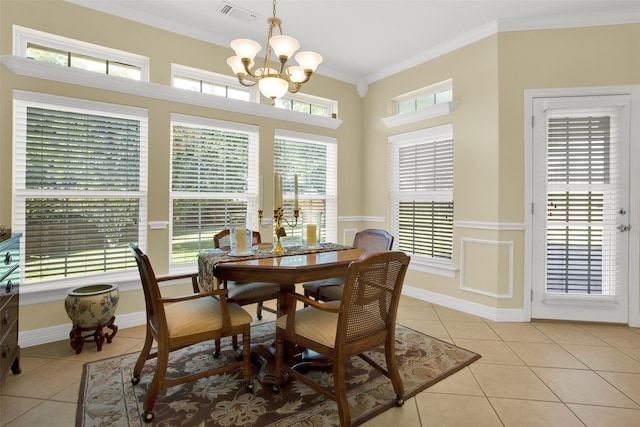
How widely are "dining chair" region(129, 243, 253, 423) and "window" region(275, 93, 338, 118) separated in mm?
2876

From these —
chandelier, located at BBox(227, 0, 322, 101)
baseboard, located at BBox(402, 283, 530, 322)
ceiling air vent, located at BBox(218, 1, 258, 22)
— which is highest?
ceiling air vent, located at BBox(218, 1, 258, 22)

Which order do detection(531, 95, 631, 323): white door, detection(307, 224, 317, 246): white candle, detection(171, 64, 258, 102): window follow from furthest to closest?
1. detection(171, 64, 258, 102): window
2. detection(531, 95, 631, 323): white door
3. detection(307, 224, 317, 246): white candle

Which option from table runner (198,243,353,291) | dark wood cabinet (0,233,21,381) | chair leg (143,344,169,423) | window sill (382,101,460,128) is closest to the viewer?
chair leg (143,344,169,423)

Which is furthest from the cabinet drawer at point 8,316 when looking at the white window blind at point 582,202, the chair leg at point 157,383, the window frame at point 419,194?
the white window blind at point 582,202

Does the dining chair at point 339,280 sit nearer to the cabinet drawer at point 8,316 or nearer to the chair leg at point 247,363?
the chair leg at point 247,363

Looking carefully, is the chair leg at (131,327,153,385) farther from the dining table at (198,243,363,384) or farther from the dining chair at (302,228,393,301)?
the dining chair at (302,228,393,301)

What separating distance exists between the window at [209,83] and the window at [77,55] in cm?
33

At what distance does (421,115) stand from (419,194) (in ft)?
3.28

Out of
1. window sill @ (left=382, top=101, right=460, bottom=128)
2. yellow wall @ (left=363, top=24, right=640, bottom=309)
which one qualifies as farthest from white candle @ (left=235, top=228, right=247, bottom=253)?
window sill @ (left=382, top=101, right=460, bottom=128)

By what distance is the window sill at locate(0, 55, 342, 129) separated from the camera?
8.70ft

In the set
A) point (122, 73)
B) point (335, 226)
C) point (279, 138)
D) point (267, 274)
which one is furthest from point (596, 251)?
point (122, 73)

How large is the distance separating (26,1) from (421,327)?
4513 millimetres

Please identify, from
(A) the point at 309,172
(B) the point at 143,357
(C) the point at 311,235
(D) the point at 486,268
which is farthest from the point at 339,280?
(A) the point at 309,172

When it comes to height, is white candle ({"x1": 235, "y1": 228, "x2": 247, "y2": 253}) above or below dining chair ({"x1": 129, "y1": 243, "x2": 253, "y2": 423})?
above
